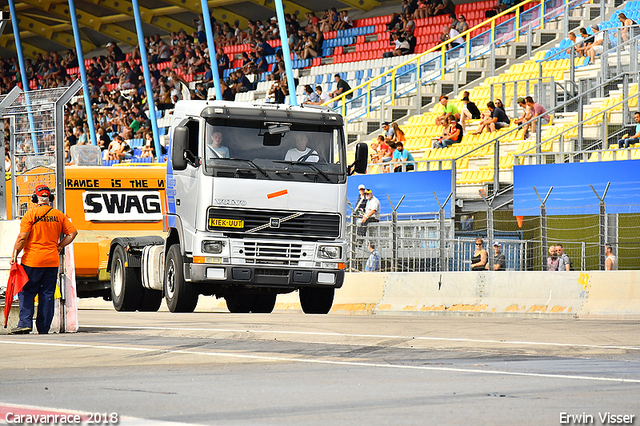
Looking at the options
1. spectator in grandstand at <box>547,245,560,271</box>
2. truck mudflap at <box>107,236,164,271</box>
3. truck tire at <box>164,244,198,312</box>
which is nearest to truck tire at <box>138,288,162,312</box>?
truck mudflap at <box>107,236,164,271</box>

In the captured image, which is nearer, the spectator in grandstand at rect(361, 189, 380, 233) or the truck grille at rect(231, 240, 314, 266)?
the truck grille at rect(231, 240, 314, 266)

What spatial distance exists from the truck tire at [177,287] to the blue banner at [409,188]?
537cm

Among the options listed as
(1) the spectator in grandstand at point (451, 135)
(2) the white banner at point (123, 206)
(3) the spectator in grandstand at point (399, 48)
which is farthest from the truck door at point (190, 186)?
(3) the spectator in grandstand at point (399, 48)

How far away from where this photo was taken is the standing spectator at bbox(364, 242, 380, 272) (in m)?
19.1

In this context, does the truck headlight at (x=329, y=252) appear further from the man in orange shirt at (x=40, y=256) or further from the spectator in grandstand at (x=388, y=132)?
the spectator in grandstand at (x=388, y=132)

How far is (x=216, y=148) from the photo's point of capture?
48.7ft

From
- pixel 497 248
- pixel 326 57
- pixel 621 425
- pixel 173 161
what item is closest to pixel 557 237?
pixel 497 248

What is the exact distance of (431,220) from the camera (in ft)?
60.4

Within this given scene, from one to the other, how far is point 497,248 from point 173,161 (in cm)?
561

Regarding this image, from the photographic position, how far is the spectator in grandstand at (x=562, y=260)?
659 inches

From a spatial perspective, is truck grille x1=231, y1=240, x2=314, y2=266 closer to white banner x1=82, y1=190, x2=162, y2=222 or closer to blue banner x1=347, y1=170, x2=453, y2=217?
white banner x1=82, y1=190, x2=162, y2=222

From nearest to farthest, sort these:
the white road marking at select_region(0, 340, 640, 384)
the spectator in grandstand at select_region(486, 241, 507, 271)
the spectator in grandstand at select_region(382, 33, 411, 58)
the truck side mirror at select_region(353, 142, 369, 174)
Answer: the white road marking at select_region(0, 340, 640, 384), the truck side mirror at select_region(353, 142, 369, 174), the spectator in grandstand at select_region(486, 241, 507, 271), the spectator in grandstand at select_region(382, 33, 411, 58)

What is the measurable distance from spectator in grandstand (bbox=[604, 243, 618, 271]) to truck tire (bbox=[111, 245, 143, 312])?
24.0 ft

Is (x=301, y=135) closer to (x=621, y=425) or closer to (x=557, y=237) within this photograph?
(x=557, y=237)
